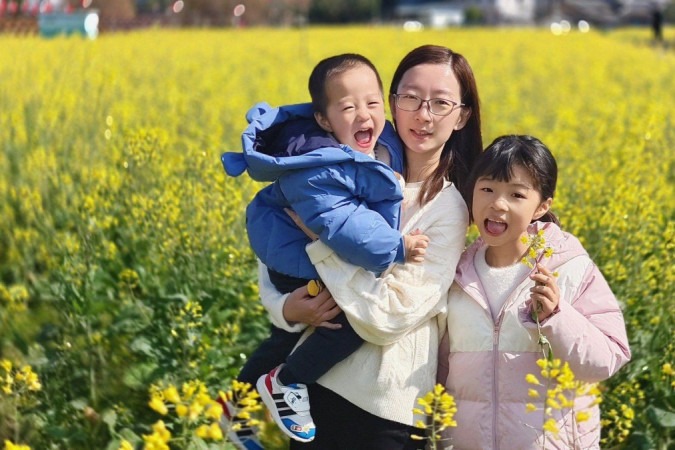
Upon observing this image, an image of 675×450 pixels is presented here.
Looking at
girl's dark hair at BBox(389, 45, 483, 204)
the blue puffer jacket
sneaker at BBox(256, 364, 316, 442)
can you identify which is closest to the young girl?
girl's dark hair at BBox(389, 45, 483, 204)

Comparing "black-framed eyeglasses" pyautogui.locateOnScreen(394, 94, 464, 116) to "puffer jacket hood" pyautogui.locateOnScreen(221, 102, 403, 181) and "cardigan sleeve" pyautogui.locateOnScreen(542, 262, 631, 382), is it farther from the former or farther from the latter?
"cardigan sleeve" pyautogui.locateOnScreen(542, 262, 631, 382)

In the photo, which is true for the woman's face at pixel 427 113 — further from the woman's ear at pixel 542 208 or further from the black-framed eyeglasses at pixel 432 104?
the woman's ear at pixel 542 208

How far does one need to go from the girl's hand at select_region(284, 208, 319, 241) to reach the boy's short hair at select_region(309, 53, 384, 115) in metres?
0.26

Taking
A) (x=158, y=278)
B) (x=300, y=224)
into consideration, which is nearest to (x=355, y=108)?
(x=300, y=224)

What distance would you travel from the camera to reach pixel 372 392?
2.64m

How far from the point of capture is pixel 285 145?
2703mm

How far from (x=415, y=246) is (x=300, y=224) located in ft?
0.97

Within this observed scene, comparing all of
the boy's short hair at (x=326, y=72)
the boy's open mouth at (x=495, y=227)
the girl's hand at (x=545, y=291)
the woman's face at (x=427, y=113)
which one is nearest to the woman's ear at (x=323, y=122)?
the boy's short hair at (x=326, y=72)

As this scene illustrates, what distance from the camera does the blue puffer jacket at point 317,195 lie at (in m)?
2.49

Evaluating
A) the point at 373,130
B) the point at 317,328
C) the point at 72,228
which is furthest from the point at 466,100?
the point at 72,228

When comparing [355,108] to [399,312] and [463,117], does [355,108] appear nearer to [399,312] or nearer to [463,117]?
[463,117]

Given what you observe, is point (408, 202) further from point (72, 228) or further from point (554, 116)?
point (554, 116)

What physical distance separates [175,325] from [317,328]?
1058mm

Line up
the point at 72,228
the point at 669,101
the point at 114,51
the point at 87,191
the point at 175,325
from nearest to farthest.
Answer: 1. the point at 175,325
2. the point at 87,191
3. the point at 72,228
4. the point at 669,101
5. the point at 114,51
